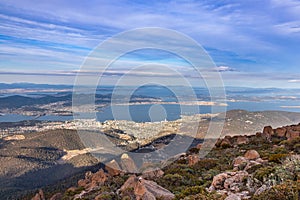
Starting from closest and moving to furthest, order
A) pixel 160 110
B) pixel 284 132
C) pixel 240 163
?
1. pixel 240 163
2. pixel 284 132
3. pixel 160 110

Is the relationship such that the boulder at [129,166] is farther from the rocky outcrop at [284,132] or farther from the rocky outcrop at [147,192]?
the rocky outcrop at [284,132]

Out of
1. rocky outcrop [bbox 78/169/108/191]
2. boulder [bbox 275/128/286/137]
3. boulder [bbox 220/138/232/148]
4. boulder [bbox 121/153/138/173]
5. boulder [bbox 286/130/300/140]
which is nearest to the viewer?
rocky outcrop [bbox 78/169/108/191]

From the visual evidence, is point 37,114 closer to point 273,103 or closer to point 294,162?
point 273,103

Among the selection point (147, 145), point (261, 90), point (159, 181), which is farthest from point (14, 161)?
point (159, 181)

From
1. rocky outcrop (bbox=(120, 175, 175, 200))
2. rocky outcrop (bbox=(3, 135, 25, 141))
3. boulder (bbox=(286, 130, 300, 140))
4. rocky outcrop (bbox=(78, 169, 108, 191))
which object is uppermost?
boulder (bbox=(286, 130, 300, 140))

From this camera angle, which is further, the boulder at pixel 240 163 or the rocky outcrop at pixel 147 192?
the boulder at pixel 240 163

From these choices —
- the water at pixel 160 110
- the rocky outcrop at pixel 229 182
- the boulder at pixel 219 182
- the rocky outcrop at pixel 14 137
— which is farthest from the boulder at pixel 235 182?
the rocky outcrop at pixel 14 137

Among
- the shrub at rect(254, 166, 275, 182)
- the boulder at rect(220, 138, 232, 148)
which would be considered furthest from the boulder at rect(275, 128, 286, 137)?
the shrub at rect(254, 166, 275, 182)

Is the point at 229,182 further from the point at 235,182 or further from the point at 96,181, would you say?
the point at 96,181

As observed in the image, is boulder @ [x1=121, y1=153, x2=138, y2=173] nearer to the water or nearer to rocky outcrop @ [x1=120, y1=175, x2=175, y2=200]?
the water

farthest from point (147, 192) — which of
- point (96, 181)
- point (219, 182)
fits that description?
point (96, 181)

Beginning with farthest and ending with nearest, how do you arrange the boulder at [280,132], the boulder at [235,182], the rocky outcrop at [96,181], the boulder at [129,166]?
the boulder at [280,132], the boulder at [129,166], the rocky outcrop at [96,181], the boulder at [235,182]
